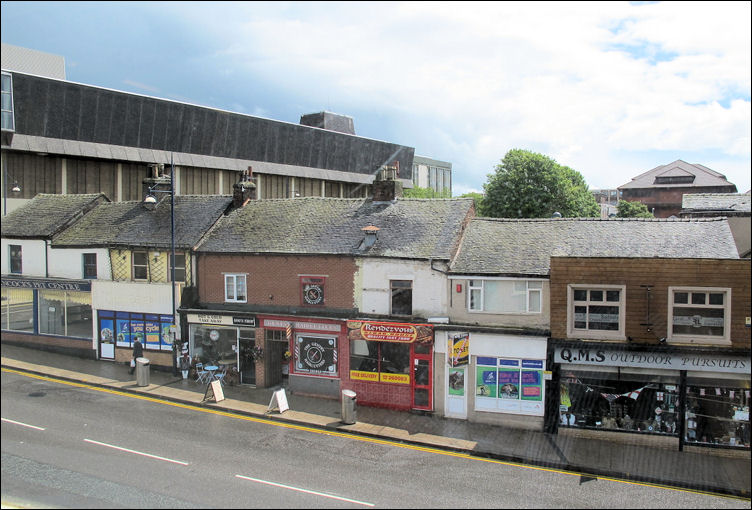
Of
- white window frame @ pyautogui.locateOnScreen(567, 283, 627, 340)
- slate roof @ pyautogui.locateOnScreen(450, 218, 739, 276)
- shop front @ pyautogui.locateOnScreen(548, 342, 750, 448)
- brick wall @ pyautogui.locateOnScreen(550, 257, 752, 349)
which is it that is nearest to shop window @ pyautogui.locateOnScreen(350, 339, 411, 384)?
slate roof @ pyautogui.locateOnScreen(450, 218, 739, 276)

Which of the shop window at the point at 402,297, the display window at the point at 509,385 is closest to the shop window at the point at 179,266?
the shop window at the point at 402,297

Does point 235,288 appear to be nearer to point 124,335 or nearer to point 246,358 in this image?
point 246,358

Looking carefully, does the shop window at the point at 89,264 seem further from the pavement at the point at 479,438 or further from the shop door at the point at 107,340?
the pavement at the point at 479,438

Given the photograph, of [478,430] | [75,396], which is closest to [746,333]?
[478,430]

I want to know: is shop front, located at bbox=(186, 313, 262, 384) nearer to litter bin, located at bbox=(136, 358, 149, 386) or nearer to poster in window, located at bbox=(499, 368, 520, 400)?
litter bin, located at bbox=(136, 358, 149, 386)

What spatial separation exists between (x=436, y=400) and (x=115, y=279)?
14676mm

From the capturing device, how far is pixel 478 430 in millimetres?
17688

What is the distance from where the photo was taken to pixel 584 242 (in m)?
19.1

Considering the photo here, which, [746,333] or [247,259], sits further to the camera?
[247,259]

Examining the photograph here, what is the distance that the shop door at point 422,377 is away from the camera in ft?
62.2

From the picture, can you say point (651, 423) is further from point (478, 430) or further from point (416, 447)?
point (416, 447)

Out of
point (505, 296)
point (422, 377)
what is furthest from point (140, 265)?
point (505, 296)

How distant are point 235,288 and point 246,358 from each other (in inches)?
113

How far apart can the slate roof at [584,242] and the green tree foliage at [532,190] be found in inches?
778
